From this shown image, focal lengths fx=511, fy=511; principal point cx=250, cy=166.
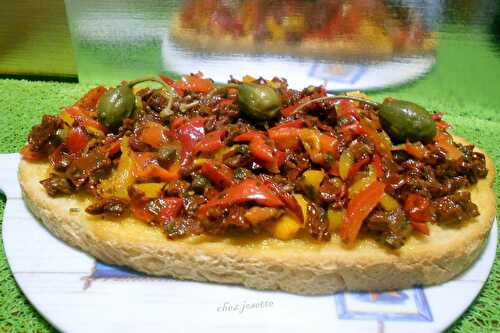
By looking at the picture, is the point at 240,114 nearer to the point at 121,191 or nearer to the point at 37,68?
the point at 121,191

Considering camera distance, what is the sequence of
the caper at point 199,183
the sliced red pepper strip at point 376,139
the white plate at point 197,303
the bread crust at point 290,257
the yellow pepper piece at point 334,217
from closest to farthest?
the white plate at point 197,303 < the bread crust at point 290,257 < the yellow pepper piece at point 334,217 < the caper at point 199,183 < the sliced red pepper strip at point 376,139

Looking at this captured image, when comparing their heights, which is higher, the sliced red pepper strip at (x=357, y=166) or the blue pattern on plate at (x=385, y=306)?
the sliced red pepper strip at (x=357, y=166)

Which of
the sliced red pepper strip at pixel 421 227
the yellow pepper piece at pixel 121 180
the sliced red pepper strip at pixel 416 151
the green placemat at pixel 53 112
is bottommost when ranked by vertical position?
the green placemat at pixel 53 112

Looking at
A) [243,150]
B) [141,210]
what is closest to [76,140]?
[141,210]

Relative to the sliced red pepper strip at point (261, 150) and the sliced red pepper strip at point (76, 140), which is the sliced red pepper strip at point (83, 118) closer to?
the sliced red pepper strip at point (76, 140)

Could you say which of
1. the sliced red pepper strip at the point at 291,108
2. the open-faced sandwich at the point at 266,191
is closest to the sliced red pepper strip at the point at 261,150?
the open-faced sandwich at the point at 266,191

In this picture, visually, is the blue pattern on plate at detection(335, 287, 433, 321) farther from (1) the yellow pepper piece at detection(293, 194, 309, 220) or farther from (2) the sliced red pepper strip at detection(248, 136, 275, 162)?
(2) the sliced red pepper strip at detection(248, 136, 275, 162)

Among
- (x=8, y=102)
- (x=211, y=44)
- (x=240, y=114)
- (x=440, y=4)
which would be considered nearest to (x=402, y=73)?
(x=440, y=4)
